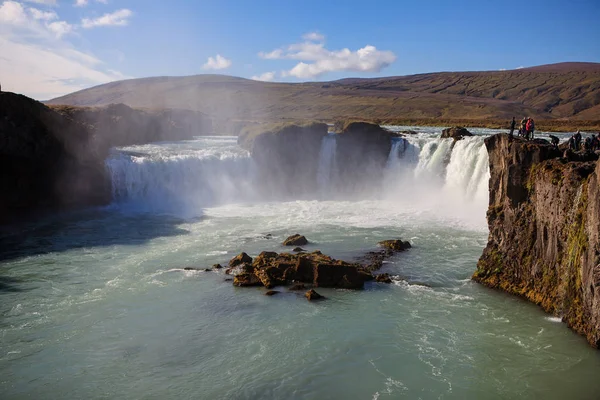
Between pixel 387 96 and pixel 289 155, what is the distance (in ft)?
308

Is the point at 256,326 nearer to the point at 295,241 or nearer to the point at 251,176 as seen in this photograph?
the point at 295,241

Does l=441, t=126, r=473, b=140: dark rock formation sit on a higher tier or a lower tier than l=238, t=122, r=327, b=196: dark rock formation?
higher

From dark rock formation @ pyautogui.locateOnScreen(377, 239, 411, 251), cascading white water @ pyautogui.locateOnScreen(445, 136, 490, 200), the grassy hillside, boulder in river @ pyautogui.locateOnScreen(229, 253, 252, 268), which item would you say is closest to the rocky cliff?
cascading white water @ pyautogui.locateOnScreen(445, 136, 490, 200)

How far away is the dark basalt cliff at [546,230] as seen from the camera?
13602 mm

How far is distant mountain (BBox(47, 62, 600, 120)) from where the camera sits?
354 ft

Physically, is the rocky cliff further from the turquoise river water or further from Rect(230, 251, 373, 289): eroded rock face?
Rect(230, 251, 373, 289): eroded rock face

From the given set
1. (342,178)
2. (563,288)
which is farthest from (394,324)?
(342,178)

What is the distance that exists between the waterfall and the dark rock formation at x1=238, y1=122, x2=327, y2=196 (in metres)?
0.49

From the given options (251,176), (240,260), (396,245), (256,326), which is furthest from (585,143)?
(251,176)

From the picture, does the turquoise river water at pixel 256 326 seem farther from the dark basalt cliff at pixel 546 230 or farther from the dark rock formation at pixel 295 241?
the dark rock formation at pixel 295 241

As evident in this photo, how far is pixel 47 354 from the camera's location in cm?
1428

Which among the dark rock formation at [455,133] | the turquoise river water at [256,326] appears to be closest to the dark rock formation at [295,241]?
the turquoise river water at [256,326]

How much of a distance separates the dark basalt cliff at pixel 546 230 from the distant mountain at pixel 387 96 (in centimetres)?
7896

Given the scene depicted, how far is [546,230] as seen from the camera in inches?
651
